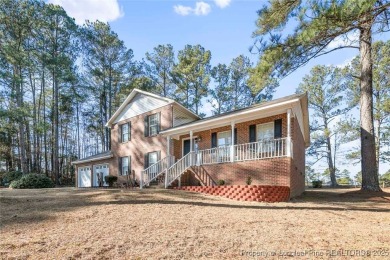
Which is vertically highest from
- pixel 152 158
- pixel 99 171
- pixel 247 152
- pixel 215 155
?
pixel 247 152

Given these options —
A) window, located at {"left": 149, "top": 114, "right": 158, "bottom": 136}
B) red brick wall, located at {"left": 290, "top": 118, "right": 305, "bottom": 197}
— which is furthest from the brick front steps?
window, located at {"left": 149, "top": 114, "right": 158, "bottom": 136}

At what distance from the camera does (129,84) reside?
30625 millimetres

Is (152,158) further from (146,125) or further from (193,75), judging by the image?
(193,75)

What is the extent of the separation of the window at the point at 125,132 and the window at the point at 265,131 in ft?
34.2

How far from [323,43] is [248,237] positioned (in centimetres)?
722

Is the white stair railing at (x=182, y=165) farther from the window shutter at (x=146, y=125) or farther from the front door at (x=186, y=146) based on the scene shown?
the window shutter at (x=146, y=125)

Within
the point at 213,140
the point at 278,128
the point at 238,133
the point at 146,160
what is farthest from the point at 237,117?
the point at 146,160

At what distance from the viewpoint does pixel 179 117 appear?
17078 millimetres

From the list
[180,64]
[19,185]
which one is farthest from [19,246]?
[180,64]

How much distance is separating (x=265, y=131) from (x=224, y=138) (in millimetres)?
2419

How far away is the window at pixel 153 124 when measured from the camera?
17.5 metres

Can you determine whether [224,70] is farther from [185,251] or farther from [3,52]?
[185,251]

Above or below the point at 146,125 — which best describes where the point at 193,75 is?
above

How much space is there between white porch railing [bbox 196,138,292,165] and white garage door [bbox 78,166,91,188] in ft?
45.8
